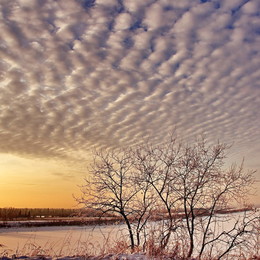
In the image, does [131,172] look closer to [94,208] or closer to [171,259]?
[94,208]

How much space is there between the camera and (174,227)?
1177 centimetres

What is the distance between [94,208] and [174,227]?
139 inches

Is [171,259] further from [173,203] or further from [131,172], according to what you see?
[131,172]

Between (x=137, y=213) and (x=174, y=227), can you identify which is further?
(x=137, y=213)

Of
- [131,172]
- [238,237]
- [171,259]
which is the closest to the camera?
[171,259]

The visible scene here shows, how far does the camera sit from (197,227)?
12.9 metres

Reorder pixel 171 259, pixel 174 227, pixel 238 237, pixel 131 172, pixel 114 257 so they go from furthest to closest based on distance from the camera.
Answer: pixel 131 172 → pixel 238 237 → pixel 174 227 → pixel 171 259 → pixel 114 257

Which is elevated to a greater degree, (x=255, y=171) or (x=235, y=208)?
(x=255, y=171)

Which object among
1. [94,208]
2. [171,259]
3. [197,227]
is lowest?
[171,259]

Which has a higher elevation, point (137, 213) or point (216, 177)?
point (216, 177)

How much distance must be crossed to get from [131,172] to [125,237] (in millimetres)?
2697

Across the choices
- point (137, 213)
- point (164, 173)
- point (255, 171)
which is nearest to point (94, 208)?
point (137, 213)

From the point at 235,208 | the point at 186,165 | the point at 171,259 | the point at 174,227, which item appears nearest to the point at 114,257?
the point at 171,259

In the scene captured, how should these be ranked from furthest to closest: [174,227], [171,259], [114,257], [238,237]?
[238,237] < [174,227] < [171,259] < [114,257]
